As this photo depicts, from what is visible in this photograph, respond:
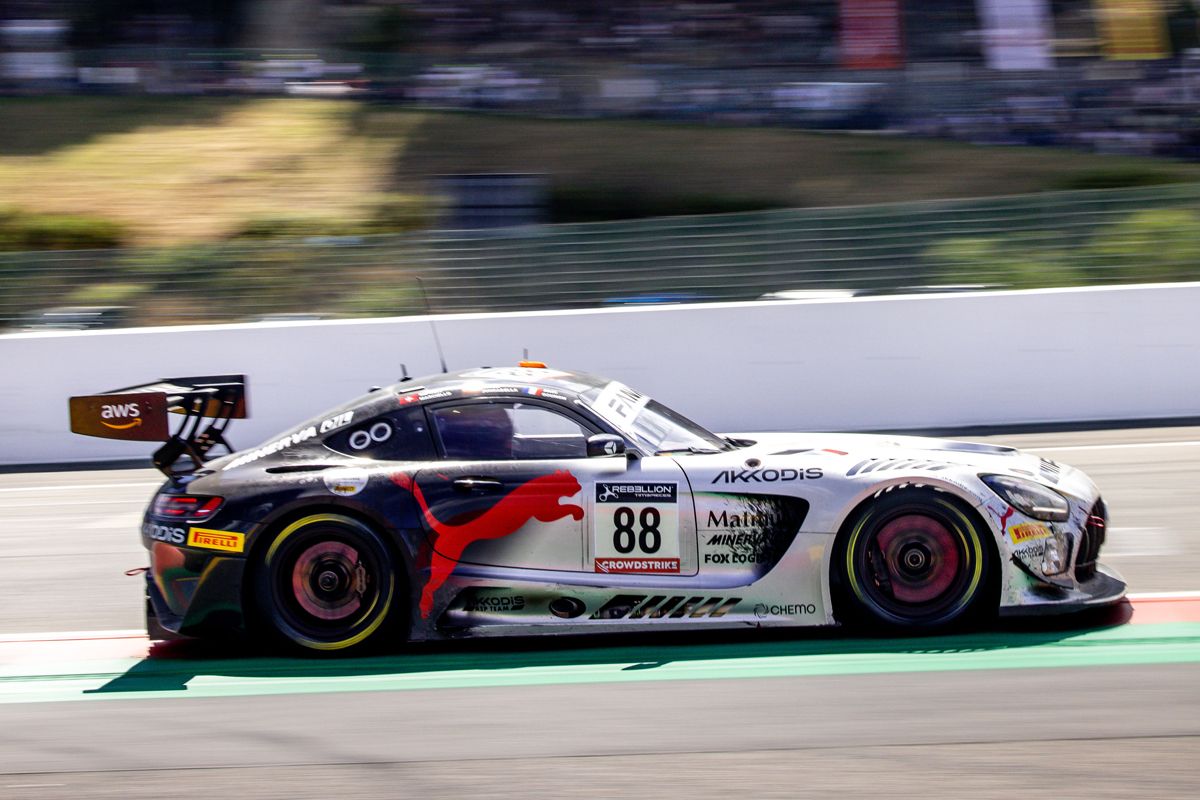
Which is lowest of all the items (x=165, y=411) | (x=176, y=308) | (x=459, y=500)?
(x=459, y=500)

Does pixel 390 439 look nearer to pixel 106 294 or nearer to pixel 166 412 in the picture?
pixel 166 412

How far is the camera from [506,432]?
19.6ft

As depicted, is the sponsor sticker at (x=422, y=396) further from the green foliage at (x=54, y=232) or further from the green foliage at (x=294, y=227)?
the green foliage at (x=54, y=232)

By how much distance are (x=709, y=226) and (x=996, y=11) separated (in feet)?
45.6

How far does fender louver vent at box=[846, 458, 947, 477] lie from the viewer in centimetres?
568

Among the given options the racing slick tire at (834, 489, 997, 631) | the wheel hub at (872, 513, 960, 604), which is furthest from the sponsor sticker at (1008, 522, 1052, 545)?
the wheel hub at (872, 513, 960, 604)

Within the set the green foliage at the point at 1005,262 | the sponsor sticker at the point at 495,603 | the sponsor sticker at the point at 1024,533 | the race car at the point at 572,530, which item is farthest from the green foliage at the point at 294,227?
the sponsor sticker at the point at 1024,533

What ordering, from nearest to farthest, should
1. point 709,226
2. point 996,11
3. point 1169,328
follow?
point 1169,328
point 709,226
point 996,11

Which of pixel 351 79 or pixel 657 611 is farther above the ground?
pixel 351 79

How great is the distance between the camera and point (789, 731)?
15.6ft

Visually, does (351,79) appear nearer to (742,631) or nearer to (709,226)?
(709,226)

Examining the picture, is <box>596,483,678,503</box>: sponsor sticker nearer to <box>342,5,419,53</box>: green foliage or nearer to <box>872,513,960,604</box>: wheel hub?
<box>872,513,960,604</box>: wheel hub

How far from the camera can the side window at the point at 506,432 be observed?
5.93m

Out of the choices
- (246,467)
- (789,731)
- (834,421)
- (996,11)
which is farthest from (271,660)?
(996,11)
